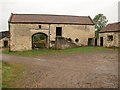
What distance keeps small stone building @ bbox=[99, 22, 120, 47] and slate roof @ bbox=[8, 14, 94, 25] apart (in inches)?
148

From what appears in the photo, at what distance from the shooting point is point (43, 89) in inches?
378

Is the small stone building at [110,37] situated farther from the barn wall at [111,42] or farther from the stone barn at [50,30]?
the stone barn at [50,30]

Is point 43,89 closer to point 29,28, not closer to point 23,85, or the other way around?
point 23,85

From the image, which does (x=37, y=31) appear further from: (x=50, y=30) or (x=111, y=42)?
(x=111, y=42)

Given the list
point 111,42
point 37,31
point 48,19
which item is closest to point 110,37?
point 111,42

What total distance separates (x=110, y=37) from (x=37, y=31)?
39.1 feet

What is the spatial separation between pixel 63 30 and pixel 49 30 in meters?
2.48

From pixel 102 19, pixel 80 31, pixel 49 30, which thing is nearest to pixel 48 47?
Result: pixel 49 30

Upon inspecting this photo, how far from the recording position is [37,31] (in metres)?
35.3

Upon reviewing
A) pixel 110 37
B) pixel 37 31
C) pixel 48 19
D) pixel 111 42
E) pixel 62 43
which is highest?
pixel 48 19

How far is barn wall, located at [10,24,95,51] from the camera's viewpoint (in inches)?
1336

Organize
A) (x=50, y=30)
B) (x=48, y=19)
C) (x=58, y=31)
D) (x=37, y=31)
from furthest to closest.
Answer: (x=58, y=31) < (x=48, y=19) < (x=50, y=30) < (x=37, y=31)

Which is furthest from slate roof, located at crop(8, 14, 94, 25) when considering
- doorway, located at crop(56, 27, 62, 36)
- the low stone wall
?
the low stone wall

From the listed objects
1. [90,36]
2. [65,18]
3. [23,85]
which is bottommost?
[23,85]
